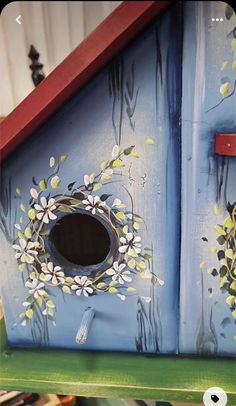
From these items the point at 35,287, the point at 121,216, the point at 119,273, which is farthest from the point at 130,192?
the point at 35,287

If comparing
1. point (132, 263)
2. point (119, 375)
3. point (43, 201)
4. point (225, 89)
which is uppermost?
point (225, 89)

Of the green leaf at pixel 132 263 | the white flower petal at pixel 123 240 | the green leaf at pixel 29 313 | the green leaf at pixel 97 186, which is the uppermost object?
the green leaf at pixel 97 186

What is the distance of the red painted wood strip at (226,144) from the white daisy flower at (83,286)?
0.31 metres

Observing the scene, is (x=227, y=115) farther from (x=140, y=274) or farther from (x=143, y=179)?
(x=140, y=274)

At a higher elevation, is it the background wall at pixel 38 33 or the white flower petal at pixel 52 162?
the background wall at pixel 38 33

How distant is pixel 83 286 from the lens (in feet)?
2.49

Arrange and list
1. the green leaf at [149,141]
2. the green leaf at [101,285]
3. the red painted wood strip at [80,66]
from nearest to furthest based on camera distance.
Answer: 1. the red painted wood strip at [80,66]
2. the green leaf at [149,141]
3. the green leaf at [101,285]

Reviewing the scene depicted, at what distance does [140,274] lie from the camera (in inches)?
29.0

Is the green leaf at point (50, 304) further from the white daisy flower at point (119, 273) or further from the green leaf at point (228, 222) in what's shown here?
the green leaf at point (228, 222)

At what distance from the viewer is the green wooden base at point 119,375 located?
0.76 m

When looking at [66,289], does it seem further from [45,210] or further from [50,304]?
[45,210]

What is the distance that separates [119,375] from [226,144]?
1.46 ft

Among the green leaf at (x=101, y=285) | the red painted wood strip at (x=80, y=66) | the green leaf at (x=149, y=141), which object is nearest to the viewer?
the red painted wood strip at (x=80, y=66)

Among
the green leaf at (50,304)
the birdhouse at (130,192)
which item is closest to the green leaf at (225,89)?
the birdhouse at (130,192)
